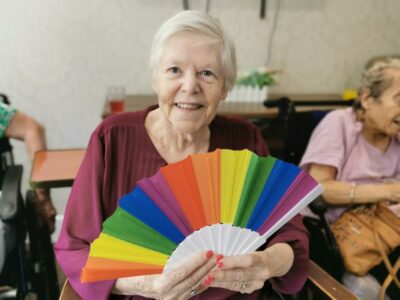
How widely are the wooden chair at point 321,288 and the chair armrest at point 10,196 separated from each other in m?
0.36

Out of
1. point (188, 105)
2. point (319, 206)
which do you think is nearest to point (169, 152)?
point (188, 105)

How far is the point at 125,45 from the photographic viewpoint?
245 cm

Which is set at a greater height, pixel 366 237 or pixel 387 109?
pixel 387 109

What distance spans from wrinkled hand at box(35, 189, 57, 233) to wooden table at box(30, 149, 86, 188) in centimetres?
13

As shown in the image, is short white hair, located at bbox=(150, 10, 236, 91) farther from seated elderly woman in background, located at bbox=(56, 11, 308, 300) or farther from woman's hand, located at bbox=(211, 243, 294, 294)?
woman's hand, located at bbox=(211, 243, 294, 294)

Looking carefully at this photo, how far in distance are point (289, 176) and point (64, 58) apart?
2.00m

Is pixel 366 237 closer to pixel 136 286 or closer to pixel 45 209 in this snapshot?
Result: pixel 136 286

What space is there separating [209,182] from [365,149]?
1.05 meters

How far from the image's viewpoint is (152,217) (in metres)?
0.76

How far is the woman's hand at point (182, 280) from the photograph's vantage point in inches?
30.1

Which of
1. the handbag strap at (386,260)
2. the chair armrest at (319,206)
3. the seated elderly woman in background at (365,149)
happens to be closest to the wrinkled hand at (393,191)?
the seated elderly woman in background at (365,149)

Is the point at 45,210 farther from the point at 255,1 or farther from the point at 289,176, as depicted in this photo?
the point at 255,1

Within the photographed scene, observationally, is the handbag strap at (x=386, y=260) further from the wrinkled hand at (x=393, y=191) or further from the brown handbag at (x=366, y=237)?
the wrinkled hand at (x=393, y=191)

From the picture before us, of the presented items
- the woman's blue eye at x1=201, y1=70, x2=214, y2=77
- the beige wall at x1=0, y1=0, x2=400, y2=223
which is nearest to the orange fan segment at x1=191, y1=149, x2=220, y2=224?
the woman's blue eye at x1=201, y1=70, x2=214, y2=77
